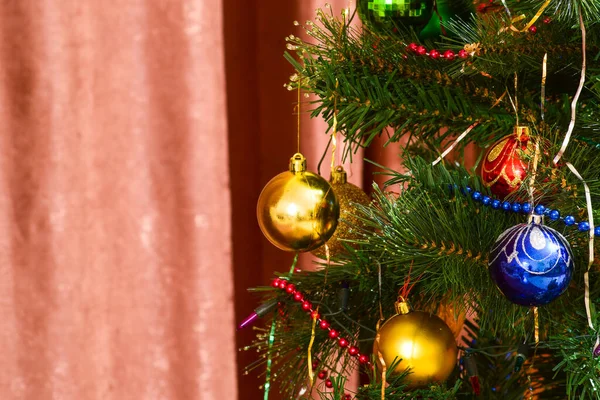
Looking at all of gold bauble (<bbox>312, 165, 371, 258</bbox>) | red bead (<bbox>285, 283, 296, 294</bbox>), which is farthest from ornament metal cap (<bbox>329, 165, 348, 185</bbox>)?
red bead (<bbox>285, 283, 296, 294</bbox>)

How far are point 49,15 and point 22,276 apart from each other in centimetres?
35

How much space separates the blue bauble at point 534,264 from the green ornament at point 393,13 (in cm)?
19

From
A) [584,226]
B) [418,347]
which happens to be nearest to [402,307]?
[418,347]

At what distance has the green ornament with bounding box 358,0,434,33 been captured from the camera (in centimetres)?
47

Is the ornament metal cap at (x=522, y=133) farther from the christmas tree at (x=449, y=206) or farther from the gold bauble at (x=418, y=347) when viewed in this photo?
the gold bauble at (x=418, y=347)

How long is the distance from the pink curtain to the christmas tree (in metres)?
0.38

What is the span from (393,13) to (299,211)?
156 millimetres

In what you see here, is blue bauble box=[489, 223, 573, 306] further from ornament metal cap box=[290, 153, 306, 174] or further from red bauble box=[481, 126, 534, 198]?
ornament metal cap box=[290, 153, 306, 174]

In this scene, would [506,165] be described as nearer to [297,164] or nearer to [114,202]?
[297,164]

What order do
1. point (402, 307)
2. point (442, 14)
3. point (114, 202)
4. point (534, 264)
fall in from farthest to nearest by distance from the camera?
point (114, 202)
point (442, 14)
point (402, 307)
point (534, 264)

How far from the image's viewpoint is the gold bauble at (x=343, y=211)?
54 cm

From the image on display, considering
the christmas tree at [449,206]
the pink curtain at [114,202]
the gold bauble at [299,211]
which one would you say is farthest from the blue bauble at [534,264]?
the pink curtain at [114,202]

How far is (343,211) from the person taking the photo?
0.54m

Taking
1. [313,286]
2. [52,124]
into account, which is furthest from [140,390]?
[313,286]
